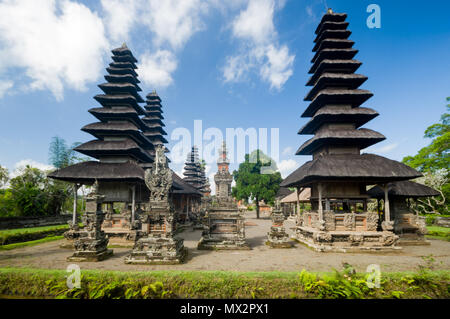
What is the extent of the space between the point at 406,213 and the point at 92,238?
1973 centimetres

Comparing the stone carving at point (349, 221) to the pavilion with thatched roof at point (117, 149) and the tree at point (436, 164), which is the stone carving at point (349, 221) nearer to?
the pavilion with thatched roof at point (117, 149)

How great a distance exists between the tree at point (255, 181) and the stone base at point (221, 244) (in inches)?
834

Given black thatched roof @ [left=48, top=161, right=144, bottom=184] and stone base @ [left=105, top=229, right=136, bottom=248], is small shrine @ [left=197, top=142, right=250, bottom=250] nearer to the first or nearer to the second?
stone base @ [left=105, top=229, right=136, bottom=248]

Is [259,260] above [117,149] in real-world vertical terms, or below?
below

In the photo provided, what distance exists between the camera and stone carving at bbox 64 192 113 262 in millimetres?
8992

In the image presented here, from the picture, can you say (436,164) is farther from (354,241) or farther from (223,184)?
(223,184)

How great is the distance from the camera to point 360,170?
11.2 metres

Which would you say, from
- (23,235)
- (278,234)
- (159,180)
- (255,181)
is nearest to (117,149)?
(159,180)

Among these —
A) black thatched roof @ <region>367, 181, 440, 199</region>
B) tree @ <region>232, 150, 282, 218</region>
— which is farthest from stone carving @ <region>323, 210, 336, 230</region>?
tree @ <region>232, 150, 282, 218</region>

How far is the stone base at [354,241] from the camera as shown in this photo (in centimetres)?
1085

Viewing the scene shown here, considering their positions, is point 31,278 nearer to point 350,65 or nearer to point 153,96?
point 350,65

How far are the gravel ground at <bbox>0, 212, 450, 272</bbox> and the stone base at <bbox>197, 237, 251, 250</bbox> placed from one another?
0.47 metres

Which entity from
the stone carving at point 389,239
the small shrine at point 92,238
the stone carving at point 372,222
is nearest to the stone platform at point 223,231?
the small shrine at point 92,238
